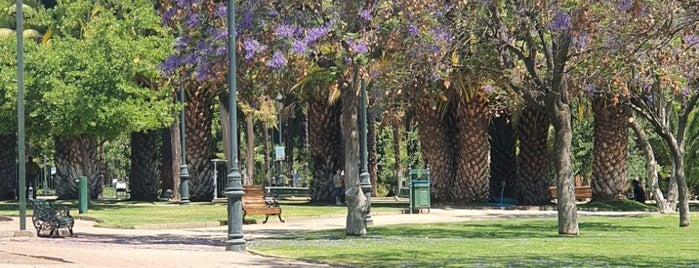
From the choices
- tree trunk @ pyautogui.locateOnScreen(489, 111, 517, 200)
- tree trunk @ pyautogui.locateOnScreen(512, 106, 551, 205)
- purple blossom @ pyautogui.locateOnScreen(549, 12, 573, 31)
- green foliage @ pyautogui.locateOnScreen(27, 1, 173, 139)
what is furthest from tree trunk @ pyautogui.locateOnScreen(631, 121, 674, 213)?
purple blossom @ pyautogui.locateOnScreen(549, 12, 573, 31)

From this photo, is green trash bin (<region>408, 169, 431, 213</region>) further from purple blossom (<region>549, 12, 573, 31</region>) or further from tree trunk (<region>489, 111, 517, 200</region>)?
purple blossom (<region>549, 12, 573, 31</region>)

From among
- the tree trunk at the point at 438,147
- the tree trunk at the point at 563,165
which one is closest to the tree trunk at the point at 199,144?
the tree trunk at the point at 438,147

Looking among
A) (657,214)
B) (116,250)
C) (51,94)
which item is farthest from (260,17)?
(657,214)

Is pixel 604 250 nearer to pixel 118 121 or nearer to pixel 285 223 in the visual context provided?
pixel 285 223

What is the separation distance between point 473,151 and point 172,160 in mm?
16143

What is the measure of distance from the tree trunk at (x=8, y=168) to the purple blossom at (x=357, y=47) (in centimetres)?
3202

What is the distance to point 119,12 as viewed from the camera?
4975cm

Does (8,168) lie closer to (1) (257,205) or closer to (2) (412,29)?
(1) (257,205)

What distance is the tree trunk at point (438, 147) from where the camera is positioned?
4628 centimetres

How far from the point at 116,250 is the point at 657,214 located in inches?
860

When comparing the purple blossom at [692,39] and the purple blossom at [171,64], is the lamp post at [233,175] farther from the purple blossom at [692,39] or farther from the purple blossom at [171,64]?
the purple blossom at [692,39]

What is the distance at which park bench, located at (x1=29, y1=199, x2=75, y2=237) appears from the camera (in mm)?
27328

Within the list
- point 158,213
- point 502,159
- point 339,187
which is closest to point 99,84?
point 158,213

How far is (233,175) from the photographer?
74.5ft
